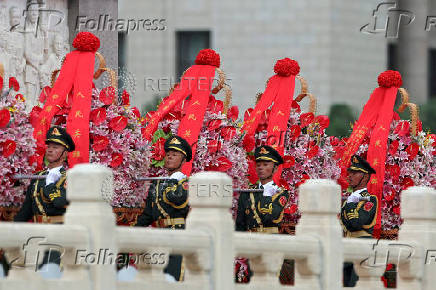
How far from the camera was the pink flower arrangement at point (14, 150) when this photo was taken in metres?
12.0

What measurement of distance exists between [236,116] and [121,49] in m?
22.1

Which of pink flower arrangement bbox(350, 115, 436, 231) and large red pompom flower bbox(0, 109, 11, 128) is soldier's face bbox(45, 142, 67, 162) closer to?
large red pompom flower bbox(0, 109, 11, 128)

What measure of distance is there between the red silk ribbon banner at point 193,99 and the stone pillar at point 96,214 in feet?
12.4

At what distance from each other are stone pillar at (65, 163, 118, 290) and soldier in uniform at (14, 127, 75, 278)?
8.28 ft

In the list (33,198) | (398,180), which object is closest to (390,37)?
(398,180)

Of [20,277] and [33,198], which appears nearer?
[20,277]

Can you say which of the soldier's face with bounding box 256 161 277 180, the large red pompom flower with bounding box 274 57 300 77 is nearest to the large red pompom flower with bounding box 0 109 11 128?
the soldier's face with bounding box 256 161 277 180

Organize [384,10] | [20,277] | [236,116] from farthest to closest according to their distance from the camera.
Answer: [384,10]
[236,116]
[20,277]

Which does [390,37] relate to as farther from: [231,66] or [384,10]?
[231,66]

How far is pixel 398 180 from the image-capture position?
14.8 m

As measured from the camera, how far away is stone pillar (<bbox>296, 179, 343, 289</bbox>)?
11.0 meters

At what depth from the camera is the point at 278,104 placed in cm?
1454

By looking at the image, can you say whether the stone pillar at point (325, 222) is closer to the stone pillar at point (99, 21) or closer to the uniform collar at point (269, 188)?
the uniform collar at point (269, 188)

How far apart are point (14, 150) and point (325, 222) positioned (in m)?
2.75
